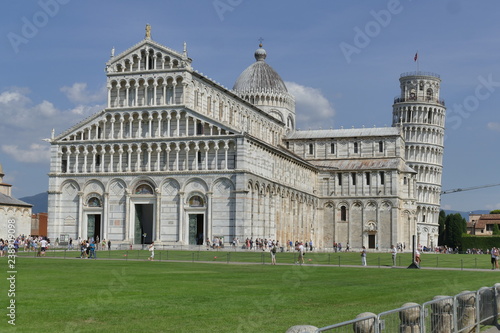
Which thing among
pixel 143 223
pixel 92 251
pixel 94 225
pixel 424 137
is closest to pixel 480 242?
pixel 424 137

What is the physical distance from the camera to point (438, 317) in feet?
54.2

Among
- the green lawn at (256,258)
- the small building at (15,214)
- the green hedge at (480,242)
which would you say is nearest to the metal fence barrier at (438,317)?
the green lawn at (256,258)

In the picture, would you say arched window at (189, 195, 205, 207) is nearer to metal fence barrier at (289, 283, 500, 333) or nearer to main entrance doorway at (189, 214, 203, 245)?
main entrance doorway at (189, 214, 203, 245)

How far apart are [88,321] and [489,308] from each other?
1088cm

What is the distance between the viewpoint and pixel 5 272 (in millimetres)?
36219

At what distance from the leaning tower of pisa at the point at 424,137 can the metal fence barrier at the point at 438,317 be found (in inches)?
4627

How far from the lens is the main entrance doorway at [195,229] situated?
80.4 m

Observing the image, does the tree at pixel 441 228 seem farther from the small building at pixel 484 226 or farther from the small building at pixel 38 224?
the small building at pixel 38 224

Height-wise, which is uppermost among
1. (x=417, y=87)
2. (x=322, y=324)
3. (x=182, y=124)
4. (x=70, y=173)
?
(x=417, y=87)

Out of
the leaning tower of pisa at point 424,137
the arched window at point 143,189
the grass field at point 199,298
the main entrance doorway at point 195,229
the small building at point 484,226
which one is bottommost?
the grass field at point 199,298

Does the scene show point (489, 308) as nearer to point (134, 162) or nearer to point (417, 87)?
point (134, 162)

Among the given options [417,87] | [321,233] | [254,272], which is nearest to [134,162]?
[321,233]

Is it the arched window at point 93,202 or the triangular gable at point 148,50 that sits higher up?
the triangular gable at point 148,50

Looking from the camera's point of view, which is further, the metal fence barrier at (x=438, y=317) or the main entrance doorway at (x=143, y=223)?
the main entrance doorway at (x=143, y=223)
